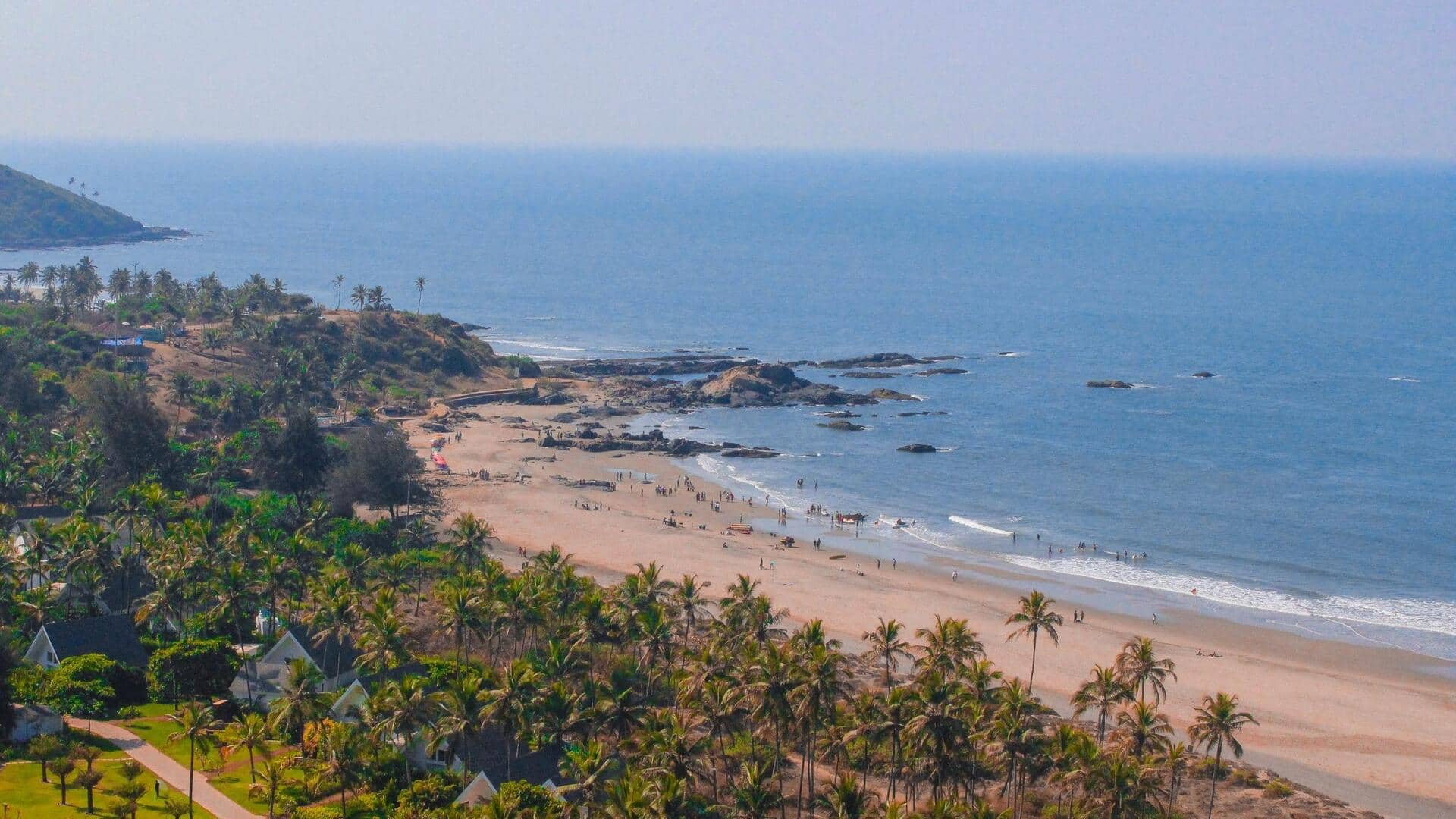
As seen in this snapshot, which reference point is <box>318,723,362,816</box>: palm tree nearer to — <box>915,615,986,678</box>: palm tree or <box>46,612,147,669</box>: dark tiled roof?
<box>46,612,147,669</box>: dark tiled roof

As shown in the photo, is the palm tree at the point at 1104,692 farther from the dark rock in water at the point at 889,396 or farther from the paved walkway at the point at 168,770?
the dark rock in water at the point at 889,396

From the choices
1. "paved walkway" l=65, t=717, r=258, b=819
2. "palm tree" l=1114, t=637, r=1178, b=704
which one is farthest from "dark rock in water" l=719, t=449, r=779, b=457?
"paved walkway" l=65, t=717, r=258, b=819

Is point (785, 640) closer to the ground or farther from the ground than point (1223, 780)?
farther from the ground

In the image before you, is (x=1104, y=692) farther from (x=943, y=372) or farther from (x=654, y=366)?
(x=654, y=366)

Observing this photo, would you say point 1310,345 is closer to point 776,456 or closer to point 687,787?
point 776,456

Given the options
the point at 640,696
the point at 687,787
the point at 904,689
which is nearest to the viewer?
the point at 687,787

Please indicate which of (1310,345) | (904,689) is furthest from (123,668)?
(1310,345)
